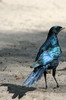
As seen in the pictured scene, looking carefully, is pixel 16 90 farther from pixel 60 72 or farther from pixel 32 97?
pixel 60 72

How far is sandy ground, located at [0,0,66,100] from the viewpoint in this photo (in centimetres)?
617

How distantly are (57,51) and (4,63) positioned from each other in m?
2.25

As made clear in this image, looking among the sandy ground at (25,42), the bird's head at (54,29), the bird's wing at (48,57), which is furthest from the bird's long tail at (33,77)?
the bird's head at (54,29)

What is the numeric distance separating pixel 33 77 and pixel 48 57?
1.24 feet

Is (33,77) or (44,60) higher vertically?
(44,60)

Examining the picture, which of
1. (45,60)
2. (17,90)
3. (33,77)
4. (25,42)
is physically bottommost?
(17,90)

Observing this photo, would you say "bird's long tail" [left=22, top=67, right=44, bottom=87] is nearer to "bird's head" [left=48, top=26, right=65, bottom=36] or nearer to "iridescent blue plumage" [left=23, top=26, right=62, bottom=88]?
"iridescent blue plumage" [left=23, top=26, right=62, bottom=88]

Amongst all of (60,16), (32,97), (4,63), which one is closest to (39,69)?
(32,97)

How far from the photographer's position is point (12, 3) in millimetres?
16672

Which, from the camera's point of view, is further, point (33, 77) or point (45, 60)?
point (45, 60)

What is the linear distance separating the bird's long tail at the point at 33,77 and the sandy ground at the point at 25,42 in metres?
0.30

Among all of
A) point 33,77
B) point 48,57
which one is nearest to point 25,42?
point 48,57

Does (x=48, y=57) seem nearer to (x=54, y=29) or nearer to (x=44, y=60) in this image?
(x=44, y=60)

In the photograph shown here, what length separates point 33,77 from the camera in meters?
5.80
